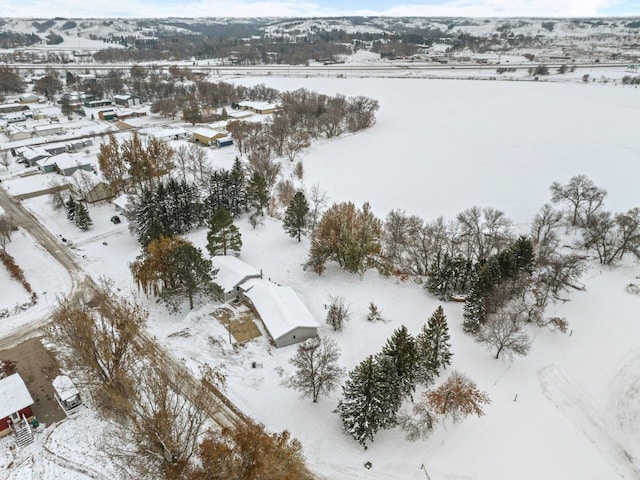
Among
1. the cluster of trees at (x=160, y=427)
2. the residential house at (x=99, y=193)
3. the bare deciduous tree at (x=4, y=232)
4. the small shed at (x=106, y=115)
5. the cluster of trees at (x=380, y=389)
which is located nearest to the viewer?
the cluster of trees at (x=160, y=427)

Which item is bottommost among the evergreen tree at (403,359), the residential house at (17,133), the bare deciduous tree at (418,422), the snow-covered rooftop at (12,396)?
the residential house at (17,133)

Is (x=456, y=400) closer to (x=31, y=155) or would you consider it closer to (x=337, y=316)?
(x=337, y=316)

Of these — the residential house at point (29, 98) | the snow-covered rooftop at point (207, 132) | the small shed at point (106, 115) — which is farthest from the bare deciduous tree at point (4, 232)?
the residential house at point (29, 98)

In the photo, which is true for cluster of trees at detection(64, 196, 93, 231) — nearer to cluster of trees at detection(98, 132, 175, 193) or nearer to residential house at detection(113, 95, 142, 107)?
cluster of trees at detection(98, 132, 175, 193)

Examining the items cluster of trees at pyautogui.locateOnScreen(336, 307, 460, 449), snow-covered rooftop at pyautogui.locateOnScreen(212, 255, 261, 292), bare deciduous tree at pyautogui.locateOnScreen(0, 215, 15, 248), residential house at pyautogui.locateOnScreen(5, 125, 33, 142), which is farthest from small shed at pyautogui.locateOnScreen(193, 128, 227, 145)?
cluster of trees at pyautogui.locateOnScreen(336, 307, 460, 449)

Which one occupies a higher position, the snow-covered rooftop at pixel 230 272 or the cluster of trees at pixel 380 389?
the cluster of trees at pixel 380 389

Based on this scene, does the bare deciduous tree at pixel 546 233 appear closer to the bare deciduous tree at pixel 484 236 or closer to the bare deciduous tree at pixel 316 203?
the bare deciduous tree at pixel 484 236
